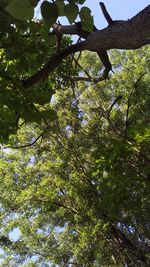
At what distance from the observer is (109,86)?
13.1 m

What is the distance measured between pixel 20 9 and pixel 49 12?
0.92ft

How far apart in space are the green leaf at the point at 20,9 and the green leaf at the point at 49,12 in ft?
0.72

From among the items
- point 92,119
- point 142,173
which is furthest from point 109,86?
point 142,173

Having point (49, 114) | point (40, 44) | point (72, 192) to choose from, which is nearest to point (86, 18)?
point (49, 114)

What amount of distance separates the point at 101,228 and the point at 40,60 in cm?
711

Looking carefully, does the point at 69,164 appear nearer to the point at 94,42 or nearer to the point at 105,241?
the point at 105,241

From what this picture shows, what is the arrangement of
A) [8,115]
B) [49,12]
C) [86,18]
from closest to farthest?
[49,12] → [86,18] → [8,115]

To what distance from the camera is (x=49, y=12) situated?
1.34 m

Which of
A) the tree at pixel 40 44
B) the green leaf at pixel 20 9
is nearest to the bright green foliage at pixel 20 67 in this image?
the tree at pixel 40 44

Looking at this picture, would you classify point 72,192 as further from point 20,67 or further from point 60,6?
point 60,6


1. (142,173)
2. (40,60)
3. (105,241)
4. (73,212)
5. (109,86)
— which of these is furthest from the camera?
(109,86)

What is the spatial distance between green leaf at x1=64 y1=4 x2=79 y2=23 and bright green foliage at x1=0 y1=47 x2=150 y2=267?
631cm

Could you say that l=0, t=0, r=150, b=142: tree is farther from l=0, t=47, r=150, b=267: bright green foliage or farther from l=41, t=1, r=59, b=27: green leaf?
l=0, t=47, r=150, b=267: bright green foliage

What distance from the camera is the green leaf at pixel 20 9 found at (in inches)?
41.1
